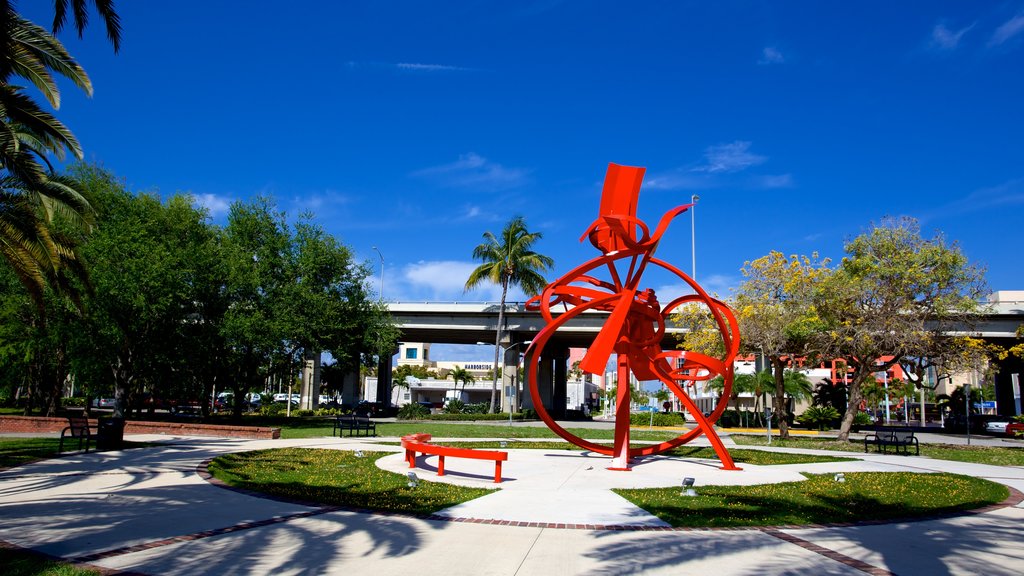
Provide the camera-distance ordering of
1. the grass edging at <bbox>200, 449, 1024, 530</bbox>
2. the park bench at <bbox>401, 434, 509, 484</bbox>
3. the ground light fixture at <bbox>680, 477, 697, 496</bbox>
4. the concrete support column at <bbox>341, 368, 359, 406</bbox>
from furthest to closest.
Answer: the concrete support column at <bbox>341, 368, 359, 406</bbox> → the park bench at <bbox>401, 434, 509, 484</bbox> → the ground light fixture at <bbox>680, 477, 697, 496</bbox> → the grass edging at <bbox>200, 449, 1024, 530</bbox>

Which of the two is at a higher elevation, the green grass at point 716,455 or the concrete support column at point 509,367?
the concrete support column at point 509,367

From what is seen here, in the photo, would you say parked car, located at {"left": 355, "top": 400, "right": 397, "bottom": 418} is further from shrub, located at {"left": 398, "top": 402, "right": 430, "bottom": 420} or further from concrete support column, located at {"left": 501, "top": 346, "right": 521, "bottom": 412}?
concrete support column, located at {"left": 501, "top": 346, "right": 521, "bottom": 412}

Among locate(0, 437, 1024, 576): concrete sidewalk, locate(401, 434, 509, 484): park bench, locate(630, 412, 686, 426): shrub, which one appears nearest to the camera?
locate(0, 437, 1024, 576): concrete sidewalk

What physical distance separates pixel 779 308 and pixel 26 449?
27227 mm

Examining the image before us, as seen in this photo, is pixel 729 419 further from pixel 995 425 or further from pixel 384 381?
pixel 384 381

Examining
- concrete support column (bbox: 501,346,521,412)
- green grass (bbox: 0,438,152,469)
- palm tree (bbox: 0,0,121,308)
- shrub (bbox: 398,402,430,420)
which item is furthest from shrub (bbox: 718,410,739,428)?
palm tree (bbox: 0,0,121,308)

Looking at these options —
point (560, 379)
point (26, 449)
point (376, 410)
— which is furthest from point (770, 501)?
point (560, 379)

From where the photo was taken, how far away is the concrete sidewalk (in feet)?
23.6

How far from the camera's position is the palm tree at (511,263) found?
4794cm

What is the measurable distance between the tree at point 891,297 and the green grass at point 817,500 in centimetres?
1169

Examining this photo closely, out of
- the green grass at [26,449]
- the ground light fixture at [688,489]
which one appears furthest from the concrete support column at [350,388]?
the ground light fixture at [688,489]

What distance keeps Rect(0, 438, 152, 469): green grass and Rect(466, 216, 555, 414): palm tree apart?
30.2m

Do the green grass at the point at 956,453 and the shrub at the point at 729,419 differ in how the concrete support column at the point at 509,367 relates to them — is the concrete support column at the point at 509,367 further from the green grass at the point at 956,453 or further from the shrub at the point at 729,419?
the green grass at the point at 956,453

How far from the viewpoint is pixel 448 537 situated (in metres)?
8.51
